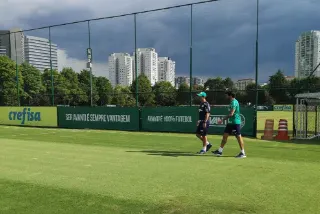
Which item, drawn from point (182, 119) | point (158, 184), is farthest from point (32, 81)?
point (158, 184)

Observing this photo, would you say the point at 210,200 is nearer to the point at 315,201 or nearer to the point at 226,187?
the point at 226,187

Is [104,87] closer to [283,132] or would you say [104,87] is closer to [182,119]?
[182,119]

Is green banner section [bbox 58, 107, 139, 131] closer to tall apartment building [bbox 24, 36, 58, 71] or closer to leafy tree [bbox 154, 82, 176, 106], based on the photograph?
leafy tree [bbox 154, 82, 176, 106]

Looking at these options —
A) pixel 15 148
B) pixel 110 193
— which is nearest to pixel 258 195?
pixel 110 193

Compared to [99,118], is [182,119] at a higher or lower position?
higher

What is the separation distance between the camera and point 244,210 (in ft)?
15.6

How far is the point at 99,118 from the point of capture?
21594 millimetres

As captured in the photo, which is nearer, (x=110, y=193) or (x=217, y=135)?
(x=110, y=193)

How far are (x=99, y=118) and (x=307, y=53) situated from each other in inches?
587

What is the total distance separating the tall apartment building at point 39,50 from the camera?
97.2 feet

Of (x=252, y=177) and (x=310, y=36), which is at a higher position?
(x=310, y=36)

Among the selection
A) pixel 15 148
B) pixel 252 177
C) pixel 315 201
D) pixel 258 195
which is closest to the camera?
pixel 315 201

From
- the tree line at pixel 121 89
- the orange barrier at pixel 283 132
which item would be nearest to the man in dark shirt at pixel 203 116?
the orange barrier at pixel 283 132

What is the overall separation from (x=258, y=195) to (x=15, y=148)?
915cm
